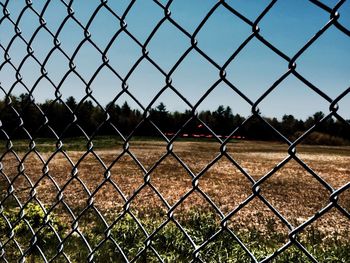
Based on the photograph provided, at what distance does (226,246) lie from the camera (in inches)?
200

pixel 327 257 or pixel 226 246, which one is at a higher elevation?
pixel 226 246

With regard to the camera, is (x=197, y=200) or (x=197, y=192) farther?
(x=197, y=192)

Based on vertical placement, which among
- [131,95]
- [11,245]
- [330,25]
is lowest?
[330,25]

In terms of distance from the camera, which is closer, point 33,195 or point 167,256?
point 33,195

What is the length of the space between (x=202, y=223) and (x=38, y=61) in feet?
15.8

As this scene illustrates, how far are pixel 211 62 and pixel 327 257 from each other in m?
4.47

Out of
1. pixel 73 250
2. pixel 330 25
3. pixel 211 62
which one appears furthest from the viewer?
pixel 73 250

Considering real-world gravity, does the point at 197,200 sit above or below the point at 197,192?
below

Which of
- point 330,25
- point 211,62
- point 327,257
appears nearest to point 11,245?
point 327,257

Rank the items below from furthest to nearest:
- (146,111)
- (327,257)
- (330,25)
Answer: (327,257), (146,111), (330,25)

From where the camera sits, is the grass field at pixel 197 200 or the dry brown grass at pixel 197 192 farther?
the dry brown grass at pixel 197 192

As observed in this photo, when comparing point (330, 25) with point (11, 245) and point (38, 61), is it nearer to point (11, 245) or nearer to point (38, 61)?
point (38, 61)

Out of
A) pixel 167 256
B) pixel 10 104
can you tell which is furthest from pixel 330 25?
pixel 167 256

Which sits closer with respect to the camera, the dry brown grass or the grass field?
the grass field
